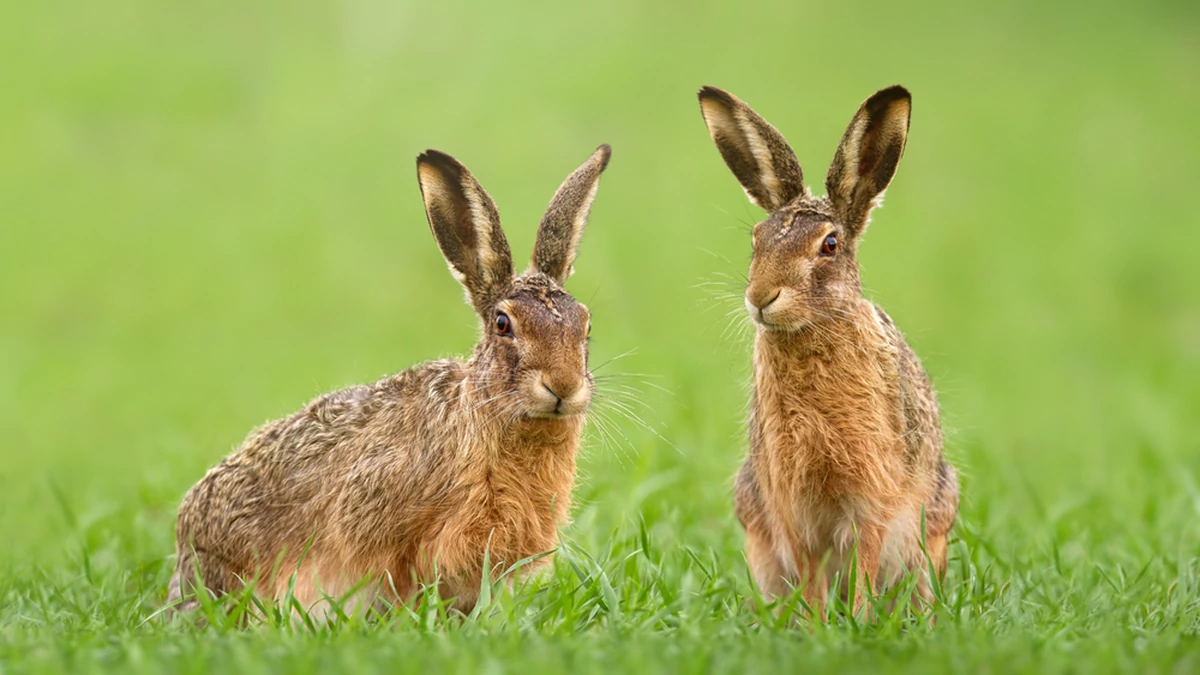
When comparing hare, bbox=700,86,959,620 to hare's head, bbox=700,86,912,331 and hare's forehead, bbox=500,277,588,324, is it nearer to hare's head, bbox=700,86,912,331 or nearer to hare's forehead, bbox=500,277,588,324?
hare's head, bbox=700,86,912,331

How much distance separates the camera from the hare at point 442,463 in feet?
16.5

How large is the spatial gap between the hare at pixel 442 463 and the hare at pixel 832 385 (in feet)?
2.46

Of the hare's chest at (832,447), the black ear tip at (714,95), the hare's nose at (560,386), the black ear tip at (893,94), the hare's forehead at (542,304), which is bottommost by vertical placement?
the hare's chest at (832,447)

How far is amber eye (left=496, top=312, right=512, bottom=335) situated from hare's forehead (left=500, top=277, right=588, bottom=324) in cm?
4

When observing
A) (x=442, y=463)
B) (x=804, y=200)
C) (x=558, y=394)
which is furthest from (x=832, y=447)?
(x=442, y=463)

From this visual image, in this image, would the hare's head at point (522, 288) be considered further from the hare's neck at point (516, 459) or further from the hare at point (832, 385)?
the hare at point (832, 385)

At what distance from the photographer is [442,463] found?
508cm

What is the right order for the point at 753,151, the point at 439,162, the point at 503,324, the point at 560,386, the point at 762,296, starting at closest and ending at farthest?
the point at 560,386
the point at 762,296
the point at 503,324
the point at 439,162
the point at 753,151

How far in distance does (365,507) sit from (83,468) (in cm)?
492

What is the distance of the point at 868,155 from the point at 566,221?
4.21 ft

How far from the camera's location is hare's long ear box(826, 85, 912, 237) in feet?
17.5

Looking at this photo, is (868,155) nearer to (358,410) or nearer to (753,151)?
(753,151)

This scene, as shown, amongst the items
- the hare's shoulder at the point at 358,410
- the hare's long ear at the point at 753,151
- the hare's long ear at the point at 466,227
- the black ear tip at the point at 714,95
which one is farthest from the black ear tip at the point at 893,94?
the hare's shoulder at the point at 358,410

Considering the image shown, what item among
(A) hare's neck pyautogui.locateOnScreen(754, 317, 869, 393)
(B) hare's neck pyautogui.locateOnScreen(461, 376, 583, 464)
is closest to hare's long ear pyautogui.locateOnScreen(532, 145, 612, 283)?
(B) hare's neck pyautogui.locateOnScreen(461, 376, 583, 464)
